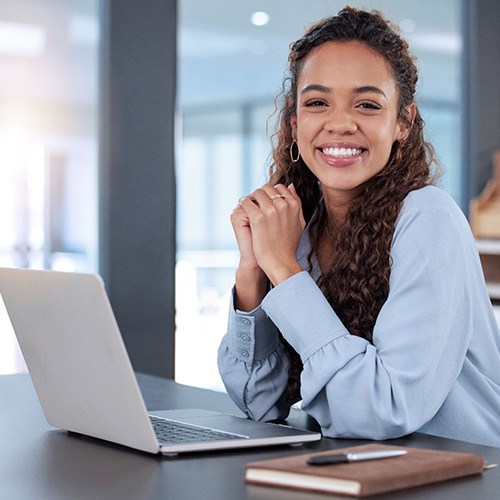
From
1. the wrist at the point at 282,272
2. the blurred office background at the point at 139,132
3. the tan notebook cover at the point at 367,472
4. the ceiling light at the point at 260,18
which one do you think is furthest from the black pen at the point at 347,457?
the ceiling light at the point at 260,18

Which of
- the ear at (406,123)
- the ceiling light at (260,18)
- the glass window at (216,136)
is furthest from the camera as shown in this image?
the ceiling light at (260,18)

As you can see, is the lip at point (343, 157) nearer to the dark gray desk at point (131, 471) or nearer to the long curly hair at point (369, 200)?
the long curly hair at point (369, 200)

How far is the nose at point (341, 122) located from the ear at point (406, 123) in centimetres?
13

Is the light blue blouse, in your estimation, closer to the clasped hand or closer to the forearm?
the clasped hand

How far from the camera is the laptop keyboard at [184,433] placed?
133cm

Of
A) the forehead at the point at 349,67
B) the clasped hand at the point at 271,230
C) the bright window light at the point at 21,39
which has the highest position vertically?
the bright window light at the point at 21,39

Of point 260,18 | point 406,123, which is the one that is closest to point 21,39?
point 260,18

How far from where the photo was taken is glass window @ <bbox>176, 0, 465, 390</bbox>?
363cm

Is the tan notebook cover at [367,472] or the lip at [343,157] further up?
the lip at [343,157]

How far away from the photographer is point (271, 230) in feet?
5.57

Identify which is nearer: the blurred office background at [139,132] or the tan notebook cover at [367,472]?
the tan notebook cover at [367,472]

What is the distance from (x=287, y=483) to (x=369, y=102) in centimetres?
85

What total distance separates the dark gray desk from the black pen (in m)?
0.05

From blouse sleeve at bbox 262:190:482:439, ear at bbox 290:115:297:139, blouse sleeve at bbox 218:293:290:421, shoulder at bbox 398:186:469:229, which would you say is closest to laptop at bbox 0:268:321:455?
blouse sleeve at bbox 262:190:482:439
